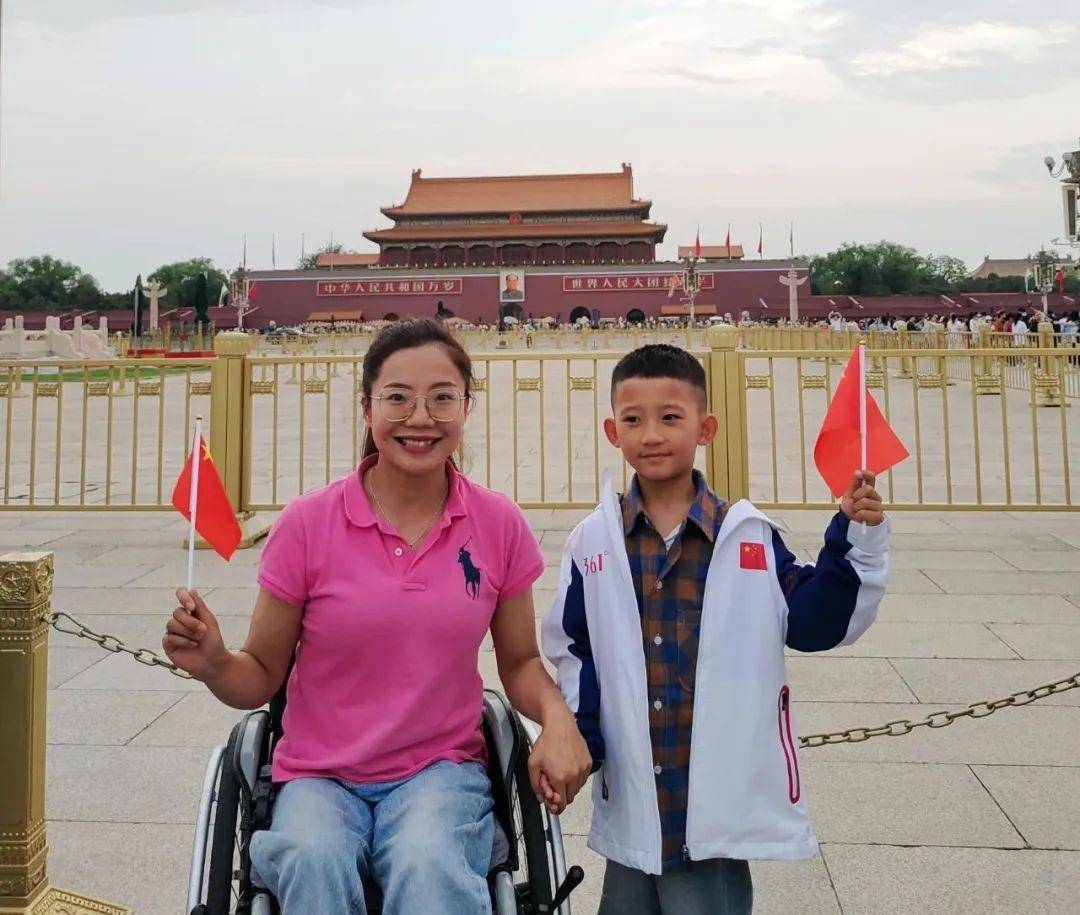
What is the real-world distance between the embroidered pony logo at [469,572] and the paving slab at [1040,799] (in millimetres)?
1317

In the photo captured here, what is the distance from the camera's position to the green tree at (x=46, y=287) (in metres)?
47.5

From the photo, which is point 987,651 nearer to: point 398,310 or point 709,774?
point 709,774

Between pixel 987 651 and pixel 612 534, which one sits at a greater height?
pixel 612 534

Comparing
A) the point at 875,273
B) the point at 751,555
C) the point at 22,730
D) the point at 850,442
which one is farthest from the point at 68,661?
the point at 875,273

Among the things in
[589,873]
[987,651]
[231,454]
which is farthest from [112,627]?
[987,651]

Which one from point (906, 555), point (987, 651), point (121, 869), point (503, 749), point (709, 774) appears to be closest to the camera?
point (709, 774)

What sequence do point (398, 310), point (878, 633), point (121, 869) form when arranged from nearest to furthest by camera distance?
point (121, 869), point (878, 633), point (398, 310)

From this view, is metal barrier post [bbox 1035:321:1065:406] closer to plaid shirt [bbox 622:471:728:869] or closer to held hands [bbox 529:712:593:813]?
plaid shirt [bbox 622:471:728:869]

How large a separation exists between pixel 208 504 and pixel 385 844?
0.63m

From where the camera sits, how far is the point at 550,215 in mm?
40281

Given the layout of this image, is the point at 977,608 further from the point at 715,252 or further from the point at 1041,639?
the point at 715,252

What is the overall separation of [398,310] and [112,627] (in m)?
37.3

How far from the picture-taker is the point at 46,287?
49000 mm

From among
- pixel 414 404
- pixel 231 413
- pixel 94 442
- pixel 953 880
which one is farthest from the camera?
pixel 94 442
